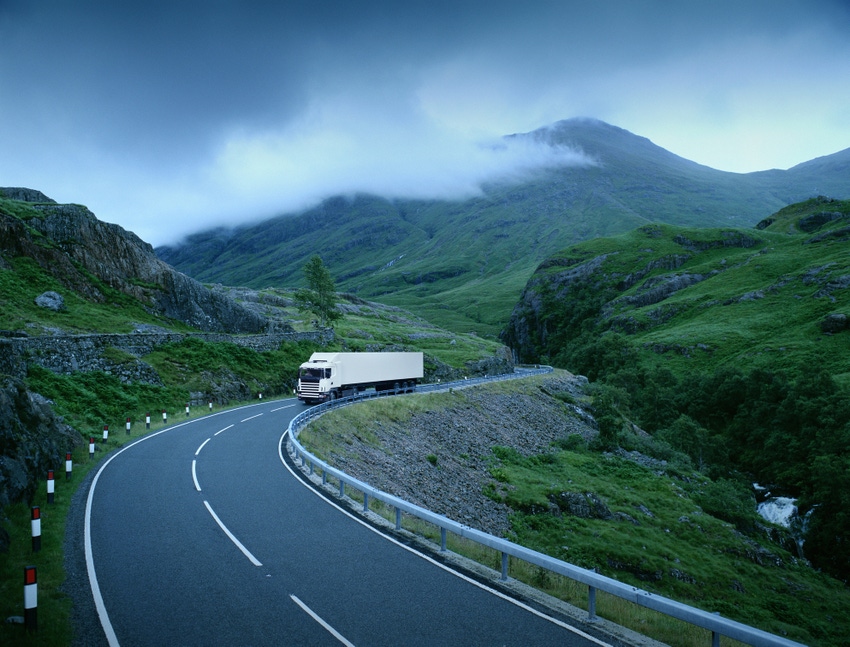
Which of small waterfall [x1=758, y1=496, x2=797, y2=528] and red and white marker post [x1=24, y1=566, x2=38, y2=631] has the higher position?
red and white marker post [x1=24, y1=566, x2=38, y2=631]

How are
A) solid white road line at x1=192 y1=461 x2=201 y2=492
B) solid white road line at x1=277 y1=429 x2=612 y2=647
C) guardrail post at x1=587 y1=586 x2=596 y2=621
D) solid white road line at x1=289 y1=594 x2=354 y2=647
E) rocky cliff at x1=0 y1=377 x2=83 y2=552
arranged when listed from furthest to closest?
solid white road line at x1=192 y1=461 x2=201 y2=492 < rocky cliff at x1=0 y1=377 x2=83 y2=552 < guardrail post at x1=587 y1=586 x2=596 y2=621 < solid white road line at x1=277 y1=429 x2=612 y2=647 < solid white road line at x1=289 y1=594 x2=354 y2=647

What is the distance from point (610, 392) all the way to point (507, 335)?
381ft

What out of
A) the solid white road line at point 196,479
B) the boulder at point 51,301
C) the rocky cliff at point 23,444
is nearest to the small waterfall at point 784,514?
the solid white road line at point 196,479

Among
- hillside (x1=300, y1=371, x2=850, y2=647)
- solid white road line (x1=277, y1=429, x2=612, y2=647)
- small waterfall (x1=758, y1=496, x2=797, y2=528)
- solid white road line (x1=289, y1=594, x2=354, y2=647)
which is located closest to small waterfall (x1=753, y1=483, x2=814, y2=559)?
small waterfall (x1=758, y1=496, x2=797, y2=528)

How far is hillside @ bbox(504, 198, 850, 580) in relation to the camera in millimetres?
62750

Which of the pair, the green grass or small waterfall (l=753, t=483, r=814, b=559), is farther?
small waterfall (l=753, t=483, r=814, b=559)

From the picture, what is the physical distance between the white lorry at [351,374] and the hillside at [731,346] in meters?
22.4

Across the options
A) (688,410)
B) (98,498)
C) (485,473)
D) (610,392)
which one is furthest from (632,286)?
(98,498)

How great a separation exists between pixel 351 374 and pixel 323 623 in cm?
3729

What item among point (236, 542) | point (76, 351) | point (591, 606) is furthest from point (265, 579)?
point (76, 351)

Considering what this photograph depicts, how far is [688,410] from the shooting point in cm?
8700

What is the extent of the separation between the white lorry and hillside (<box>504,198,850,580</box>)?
22.4 m

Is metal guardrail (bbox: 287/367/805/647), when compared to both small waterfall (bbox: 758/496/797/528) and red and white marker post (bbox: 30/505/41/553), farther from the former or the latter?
small waterfall (bbox: 758/496/797/528)

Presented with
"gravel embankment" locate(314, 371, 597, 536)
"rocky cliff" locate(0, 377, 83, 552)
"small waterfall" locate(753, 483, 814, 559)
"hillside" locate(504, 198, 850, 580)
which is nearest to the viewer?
"rocky cliff" locate(0, 377, 83, 552)
